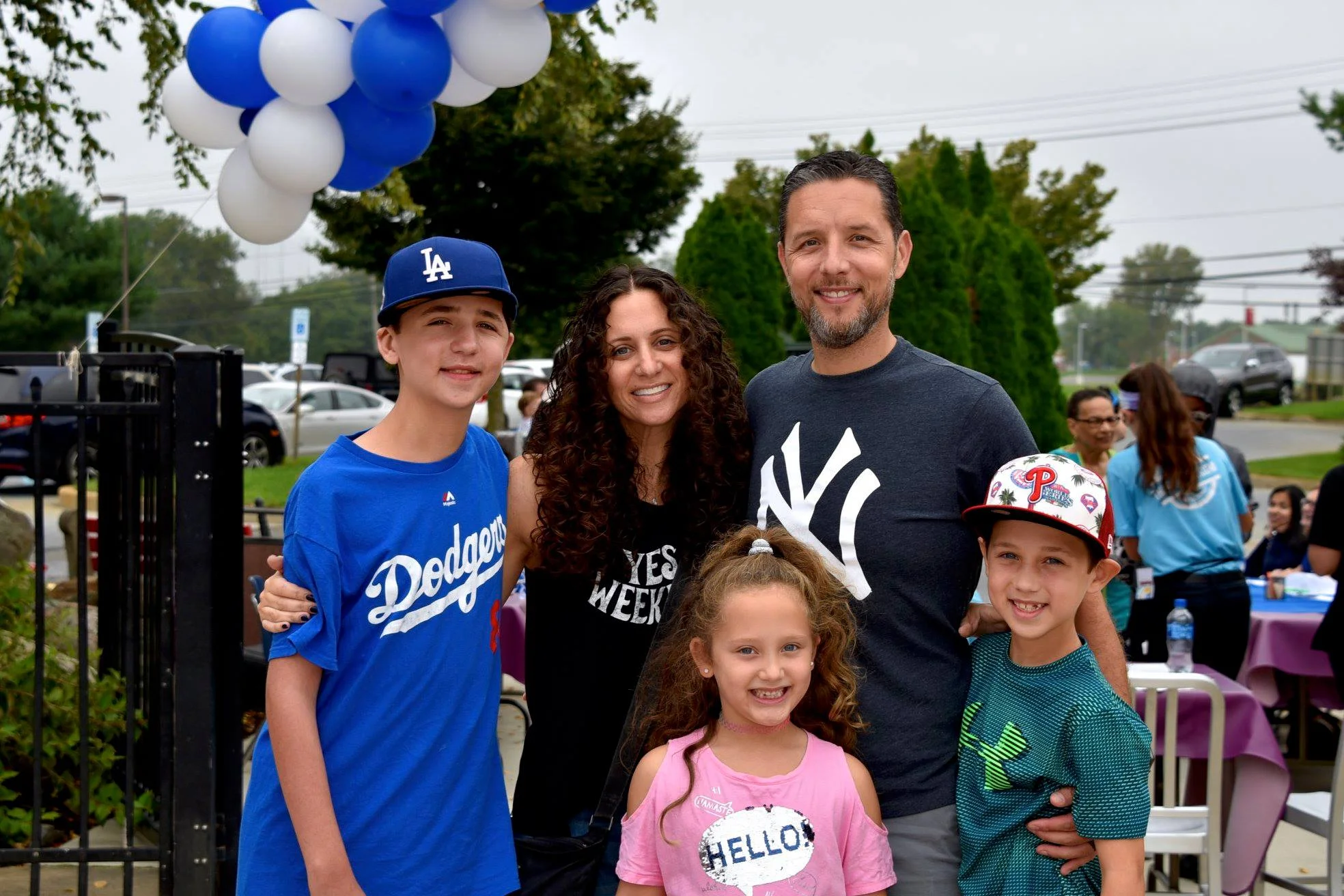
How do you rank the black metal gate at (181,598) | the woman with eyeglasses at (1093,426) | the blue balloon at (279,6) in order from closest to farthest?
the black metal gate at (181,598), the blue balloon at (279,6), the woman with eyeglasses at (1093,426)

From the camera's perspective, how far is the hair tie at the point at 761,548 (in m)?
2.26

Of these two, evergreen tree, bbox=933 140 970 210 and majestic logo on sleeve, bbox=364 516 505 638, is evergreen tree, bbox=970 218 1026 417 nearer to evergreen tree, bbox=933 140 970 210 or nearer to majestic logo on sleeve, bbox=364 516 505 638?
evergreen tree, bbox=933 140 970 210

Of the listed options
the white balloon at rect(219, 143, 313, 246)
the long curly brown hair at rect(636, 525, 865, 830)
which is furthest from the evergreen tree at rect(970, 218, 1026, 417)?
the long curly brown hair at rect(636, 525, 865, 830)

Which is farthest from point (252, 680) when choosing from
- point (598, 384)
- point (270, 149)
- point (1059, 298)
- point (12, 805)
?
point (1059, 298)

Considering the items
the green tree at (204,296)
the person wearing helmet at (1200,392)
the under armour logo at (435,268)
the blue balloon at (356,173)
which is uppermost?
the green tree at (204,296)

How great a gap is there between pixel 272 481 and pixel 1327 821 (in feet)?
49.1

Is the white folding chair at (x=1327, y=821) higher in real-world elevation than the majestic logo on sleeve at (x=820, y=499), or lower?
lower

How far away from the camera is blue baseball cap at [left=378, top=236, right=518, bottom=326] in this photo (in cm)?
218

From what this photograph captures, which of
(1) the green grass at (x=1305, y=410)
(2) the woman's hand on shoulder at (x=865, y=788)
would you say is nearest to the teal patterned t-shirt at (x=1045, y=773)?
(2) the woman's hand on shoulder at (x=865, y=788)

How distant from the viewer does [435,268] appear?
7.19 feet

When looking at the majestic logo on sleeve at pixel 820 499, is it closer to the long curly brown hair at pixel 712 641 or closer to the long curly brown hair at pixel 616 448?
the long curly brown hair at pixel 712 641

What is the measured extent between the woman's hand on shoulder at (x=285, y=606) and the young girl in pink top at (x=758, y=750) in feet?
2.28

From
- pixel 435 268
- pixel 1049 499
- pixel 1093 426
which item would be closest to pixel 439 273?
pixel 435 268

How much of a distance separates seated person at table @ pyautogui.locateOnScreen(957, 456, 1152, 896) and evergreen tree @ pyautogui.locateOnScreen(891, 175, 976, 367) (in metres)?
10.7
